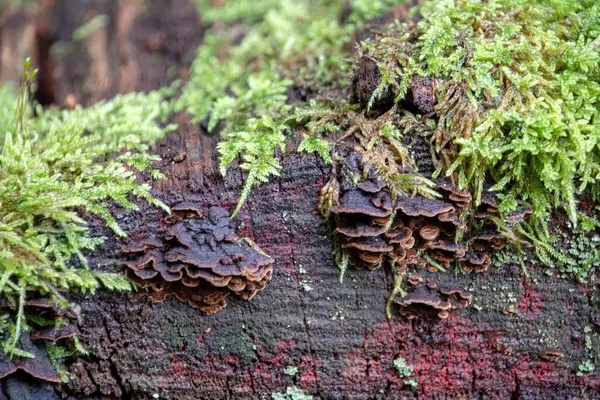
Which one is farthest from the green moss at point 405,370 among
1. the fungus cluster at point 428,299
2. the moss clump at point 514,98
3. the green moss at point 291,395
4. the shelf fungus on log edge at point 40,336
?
the shelf fungus on log edge at point 40,336

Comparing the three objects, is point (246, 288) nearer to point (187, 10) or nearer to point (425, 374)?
point (425, 374)

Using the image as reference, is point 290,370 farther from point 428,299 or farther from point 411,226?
point 411,226

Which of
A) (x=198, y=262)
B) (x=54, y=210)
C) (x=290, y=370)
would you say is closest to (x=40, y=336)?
(x=54, y=210)

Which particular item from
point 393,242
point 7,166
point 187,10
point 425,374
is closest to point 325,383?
point 425,374

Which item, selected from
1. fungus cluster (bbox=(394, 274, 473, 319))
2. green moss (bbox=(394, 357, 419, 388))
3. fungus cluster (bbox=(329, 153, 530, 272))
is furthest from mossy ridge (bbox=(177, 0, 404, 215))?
green moss (bbox=(394, 357, 419, 388))

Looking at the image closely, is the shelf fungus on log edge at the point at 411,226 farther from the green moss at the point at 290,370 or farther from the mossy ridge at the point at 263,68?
the green moss at the point at 290,370
